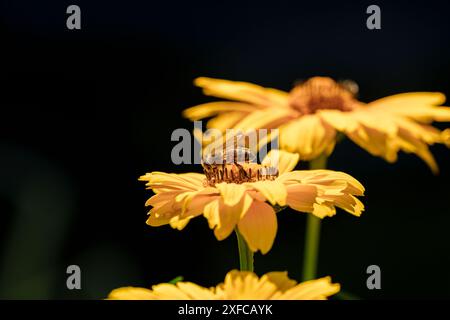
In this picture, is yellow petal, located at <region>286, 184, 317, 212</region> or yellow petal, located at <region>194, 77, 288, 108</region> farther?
yellow petal, located at <region>194, 77, 288, 108</region>

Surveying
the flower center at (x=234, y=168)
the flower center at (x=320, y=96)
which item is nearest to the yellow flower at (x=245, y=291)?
the flower center at (x=234, y=168)

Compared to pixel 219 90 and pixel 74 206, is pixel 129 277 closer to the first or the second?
pixel 74 206

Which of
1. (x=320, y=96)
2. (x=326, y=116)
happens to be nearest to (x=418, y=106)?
(x=326, y=116)

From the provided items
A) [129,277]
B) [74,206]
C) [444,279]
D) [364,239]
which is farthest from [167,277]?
[444,279]

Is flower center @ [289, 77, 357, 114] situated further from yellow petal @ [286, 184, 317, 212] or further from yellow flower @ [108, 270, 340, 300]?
yellow flower @ [108, 270, 340, 300]

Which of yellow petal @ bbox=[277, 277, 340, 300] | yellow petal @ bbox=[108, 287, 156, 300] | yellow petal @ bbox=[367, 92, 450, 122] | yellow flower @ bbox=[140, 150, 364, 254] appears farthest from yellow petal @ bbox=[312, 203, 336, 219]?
yellow petal @ bbox=[367, 92, 450, 122]

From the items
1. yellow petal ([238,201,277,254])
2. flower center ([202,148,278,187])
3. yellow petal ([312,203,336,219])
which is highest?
flower center ([202,148,278,187])
